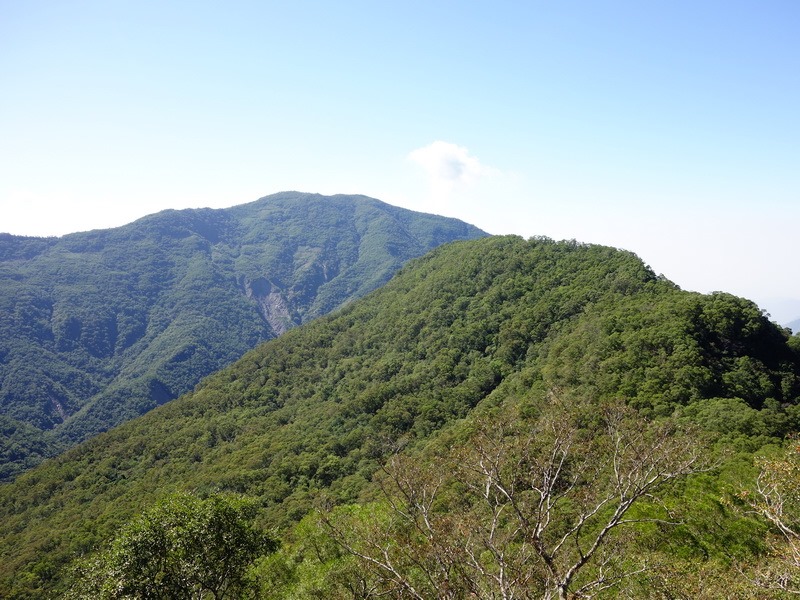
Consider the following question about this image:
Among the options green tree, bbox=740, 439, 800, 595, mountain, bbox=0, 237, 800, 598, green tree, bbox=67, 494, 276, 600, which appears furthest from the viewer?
mountain, bbox=0, 237, 800, 598

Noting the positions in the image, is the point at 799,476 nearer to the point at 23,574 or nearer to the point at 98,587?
the point at 98,587

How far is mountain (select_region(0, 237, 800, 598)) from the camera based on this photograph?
35.1 meters

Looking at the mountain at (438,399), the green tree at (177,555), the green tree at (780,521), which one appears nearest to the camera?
the green tree at (780,521)

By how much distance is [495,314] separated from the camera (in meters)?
105

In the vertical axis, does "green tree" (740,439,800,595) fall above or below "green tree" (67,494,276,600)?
above

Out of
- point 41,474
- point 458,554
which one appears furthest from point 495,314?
point 41,474

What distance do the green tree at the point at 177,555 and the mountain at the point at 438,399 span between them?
3.91 m

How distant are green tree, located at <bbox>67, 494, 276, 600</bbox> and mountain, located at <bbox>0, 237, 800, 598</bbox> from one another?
3.91 metres

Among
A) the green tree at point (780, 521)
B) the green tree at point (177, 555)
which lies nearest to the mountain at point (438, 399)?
the green tree at point (780, 521)

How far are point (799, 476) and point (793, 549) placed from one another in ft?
12.9

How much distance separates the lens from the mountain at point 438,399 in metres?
35.1

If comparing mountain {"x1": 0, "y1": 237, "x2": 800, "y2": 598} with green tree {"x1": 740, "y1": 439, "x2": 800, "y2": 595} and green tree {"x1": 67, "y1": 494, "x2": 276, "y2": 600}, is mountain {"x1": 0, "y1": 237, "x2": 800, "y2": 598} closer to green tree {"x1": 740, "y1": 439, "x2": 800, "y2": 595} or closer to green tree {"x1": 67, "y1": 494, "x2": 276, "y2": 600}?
green tree {"x1": 740, "y1": 439, "x2": 800, "y2": 595}

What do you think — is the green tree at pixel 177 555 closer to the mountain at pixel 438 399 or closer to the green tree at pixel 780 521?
the mountain at pixel 438 399

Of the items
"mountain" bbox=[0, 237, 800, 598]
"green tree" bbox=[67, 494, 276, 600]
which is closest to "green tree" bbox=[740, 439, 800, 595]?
"mountain" bbox=[0, 237, 800, 598]
